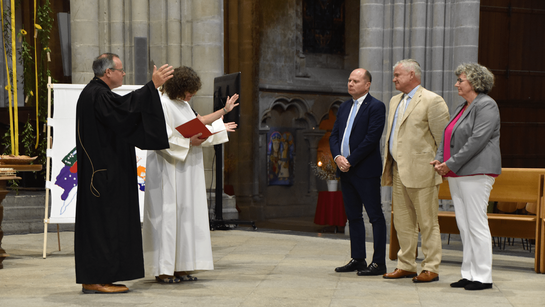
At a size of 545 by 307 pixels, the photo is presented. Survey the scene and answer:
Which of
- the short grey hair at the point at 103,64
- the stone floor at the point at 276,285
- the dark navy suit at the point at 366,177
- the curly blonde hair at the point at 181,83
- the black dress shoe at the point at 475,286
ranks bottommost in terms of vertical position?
the stone floor at the point at 276,285

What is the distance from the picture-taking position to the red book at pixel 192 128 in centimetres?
470

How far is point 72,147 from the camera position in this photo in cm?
627

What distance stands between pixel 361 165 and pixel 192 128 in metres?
1.32

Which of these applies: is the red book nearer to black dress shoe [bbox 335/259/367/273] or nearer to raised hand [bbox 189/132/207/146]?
raised hand [bbox 189/132/207/146]

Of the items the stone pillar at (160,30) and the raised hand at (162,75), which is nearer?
the raised hand at (162,75)

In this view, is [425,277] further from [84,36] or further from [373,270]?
[84,36]

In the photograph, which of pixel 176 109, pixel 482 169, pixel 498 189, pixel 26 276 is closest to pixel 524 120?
pixel 498 189

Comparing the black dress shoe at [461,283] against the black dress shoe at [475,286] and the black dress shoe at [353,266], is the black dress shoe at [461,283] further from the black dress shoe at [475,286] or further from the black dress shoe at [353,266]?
the black dress shoe at [353,266]

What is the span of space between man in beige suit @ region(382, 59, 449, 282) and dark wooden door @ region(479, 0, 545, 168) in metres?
6.06

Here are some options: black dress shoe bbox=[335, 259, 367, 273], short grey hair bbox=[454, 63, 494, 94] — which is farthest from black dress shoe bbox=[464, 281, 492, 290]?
short grey hair bbox=[454, 63, 494, 94]

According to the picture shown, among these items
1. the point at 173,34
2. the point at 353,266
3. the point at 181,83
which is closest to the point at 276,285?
the point at 353,266

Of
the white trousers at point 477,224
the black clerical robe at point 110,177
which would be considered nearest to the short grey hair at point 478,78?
the white trousers at point 477,224

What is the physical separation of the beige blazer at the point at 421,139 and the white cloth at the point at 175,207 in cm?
146

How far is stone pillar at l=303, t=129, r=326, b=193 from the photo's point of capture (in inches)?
484
